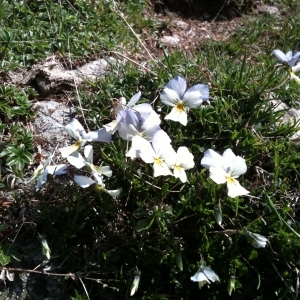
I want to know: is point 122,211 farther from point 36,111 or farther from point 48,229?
point 36,111

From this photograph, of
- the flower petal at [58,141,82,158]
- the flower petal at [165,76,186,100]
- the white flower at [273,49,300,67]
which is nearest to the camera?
the flower petal at [58,141,82,158]

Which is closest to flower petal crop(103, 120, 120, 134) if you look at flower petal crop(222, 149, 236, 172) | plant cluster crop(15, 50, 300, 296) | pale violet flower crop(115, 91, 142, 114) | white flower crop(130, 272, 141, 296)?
plant cluster crop(15, 50, 300, 296)

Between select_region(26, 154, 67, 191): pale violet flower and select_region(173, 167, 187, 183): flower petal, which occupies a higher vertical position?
select_region(173, 167, 187, 183): flower petal

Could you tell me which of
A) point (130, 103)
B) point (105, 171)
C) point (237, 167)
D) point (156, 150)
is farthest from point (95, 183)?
point (237, 167)

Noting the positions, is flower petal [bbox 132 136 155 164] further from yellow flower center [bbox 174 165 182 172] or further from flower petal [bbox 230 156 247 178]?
flower petal [bbox 230 156 247 178]

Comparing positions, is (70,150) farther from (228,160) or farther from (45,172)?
(228,160)
